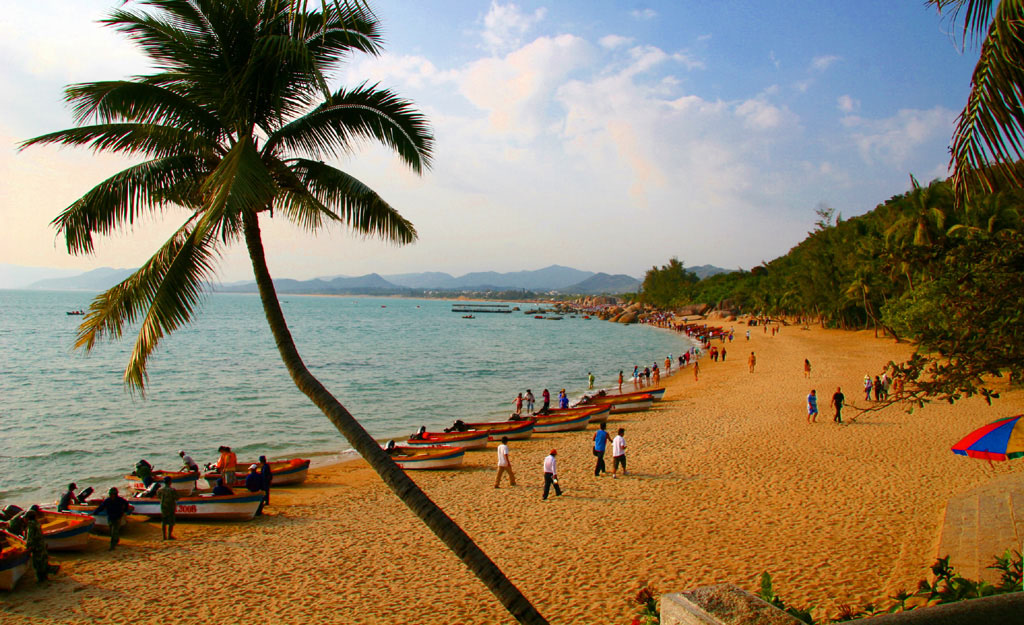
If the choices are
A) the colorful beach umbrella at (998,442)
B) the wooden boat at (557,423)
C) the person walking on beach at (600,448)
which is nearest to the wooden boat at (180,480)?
the person walking on beach at (600,448)

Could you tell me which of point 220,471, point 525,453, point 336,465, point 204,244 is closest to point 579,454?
point 525,453

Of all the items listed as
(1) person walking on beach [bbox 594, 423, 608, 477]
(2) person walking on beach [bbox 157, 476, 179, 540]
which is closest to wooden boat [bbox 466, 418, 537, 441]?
(1) person walking on beach [bbox 594, 423, 608, 477]

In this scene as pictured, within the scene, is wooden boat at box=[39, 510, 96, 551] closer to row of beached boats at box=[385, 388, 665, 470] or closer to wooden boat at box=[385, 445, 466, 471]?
row of beached boats at box=[385, 388, 665, 470]

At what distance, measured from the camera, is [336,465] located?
19.5 meters

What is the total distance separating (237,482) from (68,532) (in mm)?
3867

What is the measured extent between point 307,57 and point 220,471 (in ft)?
46.4

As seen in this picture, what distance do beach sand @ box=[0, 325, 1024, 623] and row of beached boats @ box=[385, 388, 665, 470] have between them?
654mm

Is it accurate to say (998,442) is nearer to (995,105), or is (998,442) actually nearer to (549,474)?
(995,105)

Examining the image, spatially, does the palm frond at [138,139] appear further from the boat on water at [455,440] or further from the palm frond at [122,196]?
the boat on water at [455,440]

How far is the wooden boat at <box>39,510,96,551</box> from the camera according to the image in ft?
37.5

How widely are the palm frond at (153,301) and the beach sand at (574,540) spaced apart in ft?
19.3

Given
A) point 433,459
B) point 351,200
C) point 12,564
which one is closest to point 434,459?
point 433,459

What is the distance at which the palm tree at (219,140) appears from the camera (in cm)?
443

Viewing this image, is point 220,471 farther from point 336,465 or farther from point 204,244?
point 204,244
